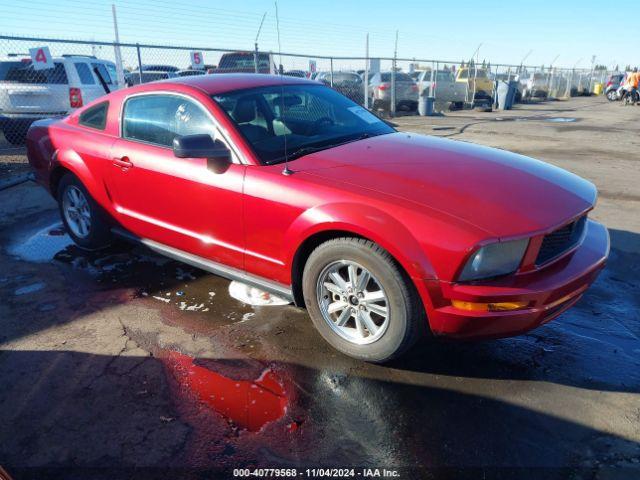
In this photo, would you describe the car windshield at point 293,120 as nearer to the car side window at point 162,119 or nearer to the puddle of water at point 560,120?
the car side window at point 162,119

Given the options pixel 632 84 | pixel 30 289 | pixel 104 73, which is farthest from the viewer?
pixel 632 84

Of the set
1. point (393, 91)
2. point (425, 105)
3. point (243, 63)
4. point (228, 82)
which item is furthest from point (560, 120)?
point (228, 82)

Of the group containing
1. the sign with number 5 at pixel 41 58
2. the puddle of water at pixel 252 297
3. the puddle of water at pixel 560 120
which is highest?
the sign with number 5 at pixel 41 58

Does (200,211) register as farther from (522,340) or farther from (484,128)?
(484,128)

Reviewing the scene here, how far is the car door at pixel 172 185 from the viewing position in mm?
3215

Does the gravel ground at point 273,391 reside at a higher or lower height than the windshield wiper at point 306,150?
lower

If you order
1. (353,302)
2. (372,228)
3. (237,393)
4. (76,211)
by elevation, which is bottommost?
(237,393)

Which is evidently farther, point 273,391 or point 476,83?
point 476,83

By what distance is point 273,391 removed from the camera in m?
2.66

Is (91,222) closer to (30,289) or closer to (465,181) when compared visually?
(30,289)

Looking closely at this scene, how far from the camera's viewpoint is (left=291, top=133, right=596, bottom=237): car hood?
8.28ft

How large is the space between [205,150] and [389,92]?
1666 centimetres

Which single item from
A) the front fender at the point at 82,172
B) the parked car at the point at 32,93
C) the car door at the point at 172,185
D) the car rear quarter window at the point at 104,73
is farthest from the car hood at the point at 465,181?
the car rear quarter window at the point at 104,73

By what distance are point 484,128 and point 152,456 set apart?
14.5 meters
